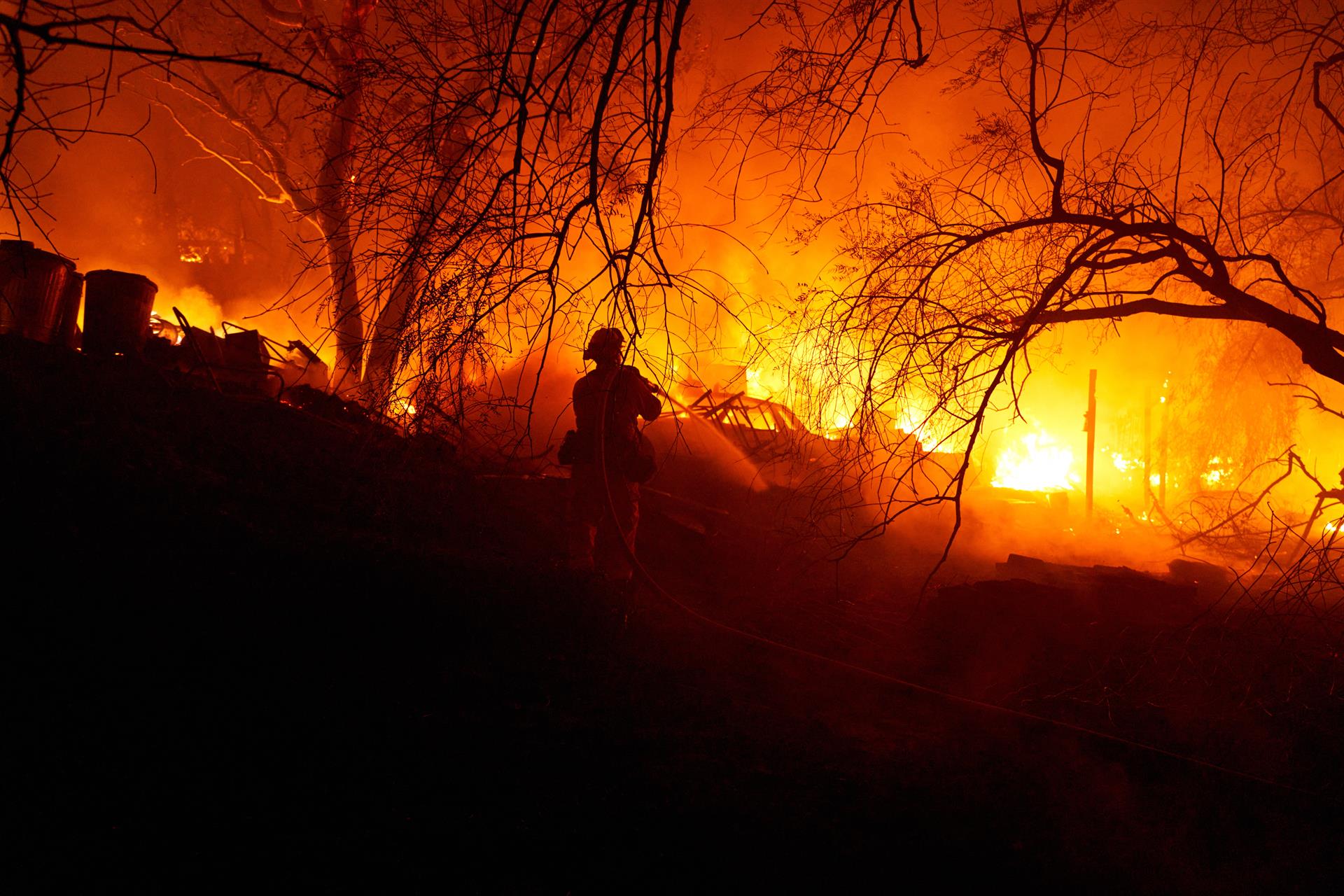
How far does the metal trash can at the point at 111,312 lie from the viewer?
8.74 m

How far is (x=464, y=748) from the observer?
358cm

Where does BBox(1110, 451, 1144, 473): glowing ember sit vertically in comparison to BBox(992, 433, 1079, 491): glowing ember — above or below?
above

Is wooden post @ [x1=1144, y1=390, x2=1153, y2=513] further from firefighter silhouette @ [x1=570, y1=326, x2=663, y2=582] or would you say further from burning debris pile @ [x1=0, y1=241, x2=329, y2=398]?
burning debris pile @ [x1=0, y1=241, x2=329, y2=398]

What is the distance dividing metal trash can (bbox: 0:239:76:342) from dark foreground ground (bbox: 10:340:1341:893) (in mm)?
2898

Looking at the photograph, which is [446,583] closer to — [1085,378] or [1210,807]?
[1210,807]

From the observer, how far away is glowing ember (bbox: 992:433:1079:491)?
25.4 meters

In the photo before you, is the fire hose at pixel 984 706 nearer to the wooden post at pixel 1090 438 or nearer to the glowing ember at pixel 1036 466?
the wooden post at pixel 1090 438

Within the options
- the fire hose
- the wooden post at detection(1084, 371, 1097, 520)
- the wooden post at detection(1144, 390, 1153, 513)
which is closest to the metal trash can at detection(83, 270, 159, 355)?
the fire hose

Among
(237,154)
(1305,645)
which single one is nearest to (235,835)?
(1305,645)

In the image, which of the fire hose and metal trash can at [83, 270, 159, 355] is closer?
the fire hose

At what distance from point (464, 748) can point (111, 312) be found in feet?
27.7

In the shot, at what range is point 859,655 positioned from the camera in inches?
247

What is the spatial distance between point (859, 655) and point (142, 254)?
3380 centimetres

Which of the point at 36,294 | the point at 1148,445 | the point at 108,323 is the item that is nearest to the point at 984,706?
the point at 108,323
